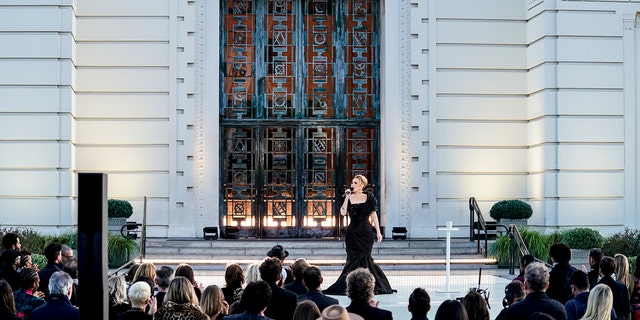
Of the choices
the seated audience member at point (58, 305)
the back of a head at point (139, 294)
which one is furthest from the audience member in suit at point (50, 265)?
the back of a head at point (139, 294)

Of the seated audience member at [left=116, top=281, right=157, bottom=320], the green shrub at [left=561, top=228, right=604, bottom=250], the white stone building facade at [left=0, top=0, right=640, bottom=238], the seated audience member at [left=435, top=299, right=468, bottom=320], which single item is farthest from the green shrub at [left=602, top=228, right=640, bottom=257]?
the seated audience member at [left=116, top=281, right=157, bottom=320]

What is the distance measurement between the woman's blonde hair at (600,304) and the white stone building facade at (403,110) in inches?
542

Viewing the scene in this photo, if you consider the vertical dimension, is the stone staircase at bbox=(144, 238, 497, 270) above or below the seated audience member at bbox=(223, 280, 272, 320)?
below

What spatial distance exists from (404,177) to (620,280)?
1270 centimetres

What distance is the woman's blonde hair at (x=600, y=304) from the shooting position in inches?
344

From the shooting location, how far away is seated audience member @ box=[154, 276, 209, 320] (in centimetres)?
813

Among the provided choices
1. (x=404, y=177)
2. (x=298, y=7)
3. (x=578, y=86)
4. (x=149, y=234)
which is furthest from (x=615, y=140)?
(x=149, y=234)

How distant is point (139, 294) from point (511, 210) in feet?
48.0

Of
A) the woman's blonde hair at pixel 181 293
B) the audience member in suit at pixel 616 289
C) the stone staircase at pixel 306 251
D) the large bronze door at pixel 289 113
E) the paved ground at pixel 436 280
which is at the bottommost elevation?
the paved ground at pixel 436 280

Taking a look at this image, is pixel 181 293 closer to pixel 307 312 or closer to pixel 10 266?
pixel 307 312

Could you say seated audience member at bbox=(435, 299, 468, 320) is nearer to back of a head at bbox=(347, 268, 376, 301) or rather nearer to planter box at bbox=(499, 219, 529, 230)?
back of a head at bbox=(347, 268, 376, 301)

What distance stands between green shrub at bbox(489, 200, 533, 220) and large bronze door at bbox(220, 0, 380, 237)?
10.7 ft

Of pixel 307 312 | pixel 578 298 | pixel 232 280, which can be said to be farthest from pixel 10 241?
pixel 578 298

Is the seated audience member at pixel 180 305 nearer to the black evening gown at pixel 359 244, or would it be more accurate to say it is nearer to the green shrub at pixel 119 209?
the black evening gown at pixel 359 244
